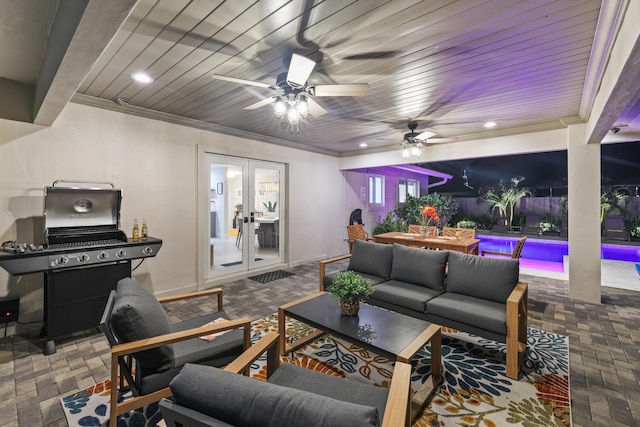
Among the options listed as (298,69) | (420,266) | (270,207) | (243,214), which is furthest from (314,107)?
(270,207)

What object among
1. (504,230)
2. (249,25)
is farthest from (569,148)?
(504,230)

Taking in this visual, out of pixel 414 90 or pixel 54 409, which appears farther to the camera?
pixel 414 90

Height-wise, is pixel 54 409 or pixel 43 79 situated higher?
pixel 43 79

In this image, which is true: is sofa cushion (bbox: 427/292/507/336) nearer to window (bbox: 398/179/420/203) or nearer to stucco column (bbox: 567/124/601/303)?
stucco column (bbox: 567/124/601/303)

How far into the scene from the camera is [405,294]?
3008mm

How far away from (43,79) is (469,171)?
13449 millimetres

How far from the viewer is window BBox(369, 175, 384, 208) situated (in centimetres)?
898

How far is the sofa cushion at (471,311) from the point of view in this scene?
242cm

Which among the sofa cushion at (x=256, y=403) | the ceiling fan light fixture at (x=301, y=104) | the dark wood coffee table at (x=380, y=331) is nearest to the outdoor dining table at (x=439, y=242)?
the dark wood coffee table at (x=380, y=331)

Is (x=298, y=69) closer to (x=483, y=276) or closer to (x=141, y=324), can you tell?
(x=141, y=324)

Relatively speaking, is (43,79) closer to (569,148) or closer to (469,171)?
(569,148)

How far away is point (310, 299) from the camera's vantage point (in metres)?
2.83

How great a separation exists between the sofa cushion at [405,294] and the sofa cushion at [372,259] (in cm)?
27

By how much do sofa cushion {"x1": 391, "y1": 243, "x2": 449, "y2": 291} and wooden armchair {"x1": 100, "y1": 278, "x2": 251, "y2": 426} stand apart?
2.05 meters
